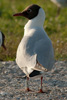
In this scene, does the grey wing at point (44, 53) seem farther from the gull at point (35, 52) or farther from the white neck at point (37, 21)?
the white neck at point (37, 21)

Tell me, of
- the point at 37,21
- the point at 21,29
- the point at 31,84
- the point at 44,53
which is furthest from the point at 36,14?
the point at 21,29

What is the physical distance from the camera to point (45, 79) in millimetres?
4656

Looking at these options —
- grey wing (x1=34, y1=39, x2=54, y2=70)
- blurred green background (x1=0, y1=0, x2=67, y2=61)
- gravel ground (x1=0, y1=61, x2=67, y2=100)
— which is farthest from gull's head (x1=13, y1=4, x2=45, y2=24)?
blurred green background (x1=0, y1=0, x2=67, y2=61)

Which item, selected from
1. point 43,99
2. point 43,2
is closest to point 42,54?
point 43,99

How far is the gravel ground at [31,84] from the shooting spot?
3.91m

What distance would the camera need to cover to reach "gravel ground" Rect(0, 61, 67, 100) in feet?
12.8

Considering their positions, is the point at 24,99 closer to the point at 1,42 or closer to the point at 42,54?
the point at 42,54

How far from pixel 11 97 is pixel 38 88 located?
52 centimetres

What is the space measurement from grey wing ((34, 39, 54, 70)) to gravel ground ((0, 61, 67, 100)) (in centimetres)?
48

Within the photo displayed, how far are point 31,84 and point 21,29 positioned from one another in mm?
3562

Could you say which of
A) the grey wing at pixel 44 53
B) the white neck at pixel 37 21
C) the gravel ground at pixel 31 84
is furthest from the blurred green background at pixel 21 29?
the grey wing at pixel 44 53

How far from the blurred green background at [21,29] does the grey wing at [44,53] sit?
1885mm

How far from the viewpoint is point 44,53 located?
3711 millimetres

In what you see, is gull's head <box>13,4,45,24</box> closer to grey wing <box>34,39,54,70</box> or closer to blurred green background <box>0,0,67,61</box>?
grey wing <box>34,39,54,70</box>
